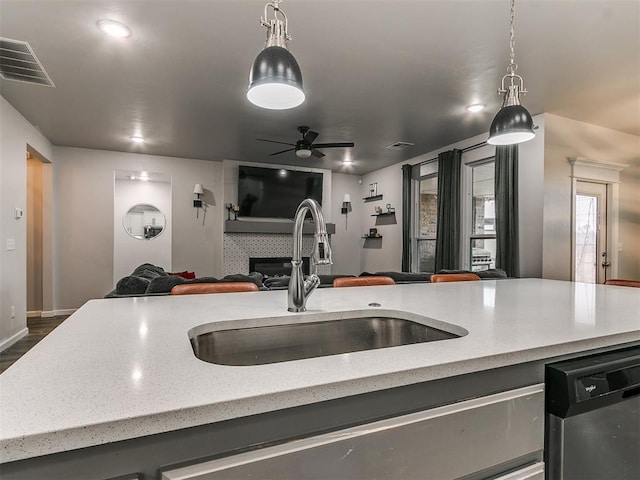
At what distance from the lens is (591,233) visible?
4.59 meters

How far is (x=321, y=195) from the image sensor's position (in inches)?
263

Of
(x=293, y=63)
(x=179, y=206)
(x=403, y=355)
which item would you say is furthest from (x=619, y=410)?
(x=179, y=206)

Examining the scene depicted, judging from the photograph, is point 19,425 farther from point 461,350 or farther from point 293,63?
point 293,63

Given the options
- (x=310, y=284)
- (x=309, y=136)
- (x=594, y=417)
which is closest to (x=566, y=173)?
(x=309, y=136)

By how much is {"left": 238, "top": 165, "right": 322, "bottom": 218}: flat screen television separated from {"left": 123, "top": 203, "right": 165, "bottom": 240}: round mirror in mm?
1395

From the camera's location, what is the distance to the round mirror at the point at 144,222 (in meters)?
5.96

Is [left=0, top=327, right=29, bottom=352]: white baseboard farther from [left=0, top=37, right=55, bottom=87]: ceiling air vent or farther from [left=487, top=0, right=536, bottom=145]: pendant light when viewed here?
[left=487, top=0, right=536, bottom=145]: pendant light

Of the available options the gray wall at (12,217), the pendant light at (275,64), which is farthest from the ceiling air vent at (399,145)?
the gray wall at (12,217)

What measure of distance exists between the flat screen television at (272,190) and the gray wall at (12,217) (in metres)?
2.94

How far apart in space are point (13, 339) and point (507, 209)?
5.83 metres

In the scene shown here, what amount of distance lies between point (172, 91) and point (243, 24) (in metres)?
1.38

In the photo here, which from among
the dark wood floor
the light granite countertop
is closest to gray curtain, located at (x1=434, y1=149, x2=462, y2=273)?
the light granite countertop

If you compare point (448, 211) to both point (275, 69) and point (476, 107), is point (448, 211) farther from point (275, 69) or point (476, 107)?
point (275, 69)

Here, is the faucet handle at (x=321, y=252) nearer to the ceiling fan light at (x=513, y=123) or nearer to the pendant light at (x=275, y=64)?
the pendant light at (x=275, y=64)
